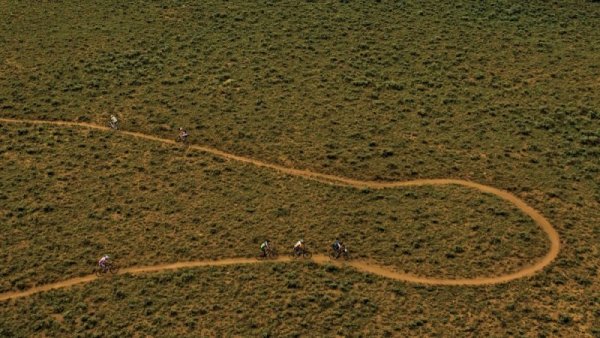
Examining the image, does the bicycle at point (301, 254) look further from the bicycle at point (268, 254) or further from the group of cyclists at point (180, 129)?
the group of cyclists at point (180, 129)

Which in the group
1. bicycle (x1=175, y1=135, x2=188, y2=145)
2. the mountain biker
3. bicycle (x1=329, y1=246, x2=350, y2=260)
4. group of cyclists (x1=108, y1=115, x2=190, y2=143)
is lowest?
bicycle (x1=329, y1=246, x2=350, y2=260)

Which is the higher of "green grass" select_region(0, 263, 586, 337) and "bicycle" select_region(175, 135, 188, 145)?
"bicycle" select_region(175, 135, 188, 145)

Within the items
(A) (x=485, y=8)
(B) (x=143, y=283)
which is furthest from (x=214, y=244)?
(A) (x=485, y=8)

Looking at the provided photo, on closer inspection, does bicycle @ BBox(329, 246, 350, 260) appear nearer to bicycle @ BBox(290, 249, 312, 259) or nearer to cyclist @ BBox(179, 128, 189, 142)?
bicycle @ BBox(290, 249, 312, 259)

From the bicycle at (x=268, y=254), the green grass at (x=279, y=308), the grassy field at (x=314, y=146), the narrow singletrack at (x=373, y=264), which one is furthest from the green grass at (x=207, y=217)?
the green grass at (x=279, y=308)

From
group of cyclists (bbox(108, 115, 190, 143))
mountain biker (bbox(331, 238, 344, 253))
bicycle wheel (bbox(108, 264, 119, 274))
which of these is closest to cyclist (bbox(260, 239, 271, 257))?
mountain biker (bbox(331, 238, 344, 253))

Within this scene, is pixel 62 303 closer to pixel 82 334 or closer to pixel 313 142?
pixel 82 334
